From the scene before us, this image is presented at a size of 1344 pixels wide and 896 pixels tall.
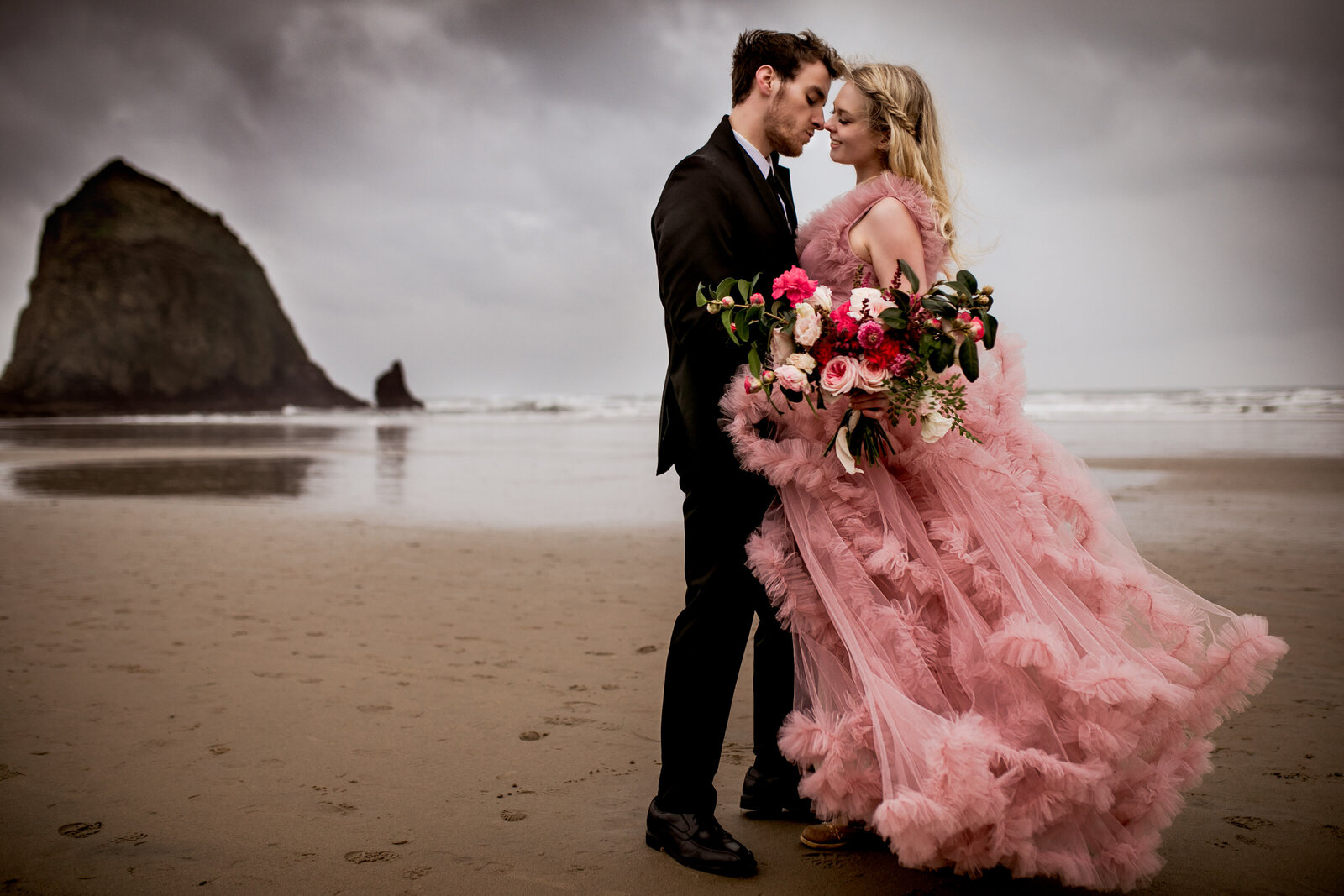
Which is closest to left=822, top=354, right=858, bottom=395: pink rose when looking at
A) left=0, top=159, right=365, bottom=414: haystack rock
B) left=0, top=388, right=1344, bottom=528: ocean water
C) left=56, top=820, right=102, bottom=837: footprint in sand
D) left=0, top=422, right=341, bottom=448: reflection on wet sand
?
left=56, top=820, right=102, bottom=837: footprint in sand

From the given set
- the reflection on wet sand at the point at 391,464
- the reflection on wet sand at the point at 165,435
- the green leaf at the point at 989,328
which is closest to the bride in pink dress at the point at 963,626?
the green leaf at the point at 989,328

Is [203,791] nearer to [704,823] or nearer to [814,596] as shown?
[704,823]

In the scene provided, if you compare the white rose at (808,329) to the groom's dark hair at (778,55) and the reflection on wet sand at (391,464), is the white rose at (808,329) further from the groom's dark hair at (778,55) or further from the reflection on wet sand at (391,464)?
the reflection on wet sand at (391,464)

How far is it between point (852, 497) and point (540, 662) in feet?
9.00

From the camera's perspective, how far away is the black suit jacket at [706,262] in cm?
263

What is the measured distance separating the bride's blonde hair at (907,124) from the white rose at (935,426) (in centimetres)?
66

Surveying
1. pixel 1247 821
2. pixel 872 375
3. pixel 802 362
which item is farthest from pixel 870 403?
pixel 1247 821

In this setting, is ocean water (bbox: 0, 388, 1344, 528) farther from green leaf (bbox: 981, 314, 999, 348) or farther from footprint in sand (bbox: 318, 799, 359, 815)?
green leaf (bbox: 981, 314, 999, 348)

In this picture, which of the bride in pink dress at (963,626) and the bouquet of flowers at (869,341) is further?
the bouquet of flowers at (869,341)

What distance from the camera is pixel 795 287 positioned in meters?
2.36

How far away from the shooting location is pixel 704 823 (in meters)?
2.67

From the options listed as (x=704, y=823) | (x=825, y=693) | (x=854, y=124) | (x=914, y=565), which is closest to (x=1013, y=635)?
(x=914, y=565)

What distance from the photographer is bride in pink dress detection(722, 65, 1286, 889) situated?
2166 mm

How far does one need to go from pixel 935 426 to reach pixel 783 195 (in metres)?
1.07
